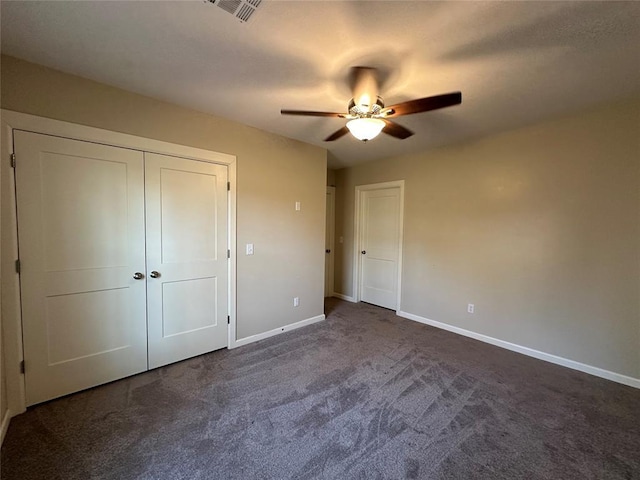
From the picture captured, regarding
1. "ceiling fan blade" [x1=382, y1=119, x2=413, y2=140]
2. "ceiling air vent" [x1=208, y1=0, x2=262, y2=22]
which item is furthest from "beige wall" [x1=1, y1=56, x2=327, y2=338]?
"ceiling fan blade" [x1=382, y1=119, x2=413, y2=140]

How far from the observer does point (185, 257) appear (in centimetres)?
253

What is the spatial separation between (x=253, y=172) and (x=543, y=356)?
12.1 ft

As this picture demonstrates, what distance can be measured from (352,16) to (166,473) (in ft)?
8.72

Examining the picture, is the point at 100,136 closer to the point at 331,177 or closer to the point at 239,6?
the point at 239,6

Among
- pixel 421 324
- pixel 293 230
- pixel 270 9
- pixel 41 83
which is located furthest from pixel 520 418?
pixel 41 83

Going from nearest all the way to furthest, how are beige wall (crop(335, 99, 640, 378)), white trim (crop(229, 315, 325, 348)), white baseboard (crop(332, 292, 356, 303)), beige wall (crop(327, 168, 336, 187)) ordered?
beige wall (crop(335, 99, 640, 378)), white trim (crop(229, 315, 325, 348)), white baseboard (crop(332, 292, 356, 303)), beige wall (crop(327, 168, 336, 187))

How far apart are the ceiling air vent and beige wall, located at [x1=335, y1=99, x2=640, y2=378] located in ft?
9.55

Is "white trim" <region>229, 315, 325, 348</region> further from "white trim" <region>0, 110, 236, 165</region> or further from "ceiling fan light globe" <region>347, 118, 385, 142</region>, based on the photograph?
"ceiling fan light globe" <region>347, 118, 385, 142</region>

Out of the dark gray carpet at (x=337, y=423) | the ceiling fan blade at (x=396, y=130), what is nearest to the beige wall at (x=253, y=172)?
the dark gray carpet at (x=337, y=423)

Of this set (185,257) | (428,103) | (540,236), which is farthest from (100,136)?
(540,236)

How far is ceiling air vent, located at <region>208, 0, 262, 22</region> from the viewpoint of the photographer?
→ 1.27 m

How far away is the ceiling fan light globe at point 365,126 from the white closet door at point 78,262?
1.85 meters

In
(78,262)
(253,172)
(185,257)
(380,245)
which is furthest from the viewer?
(380,245)

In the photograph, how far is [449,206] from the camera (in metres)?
3.43
